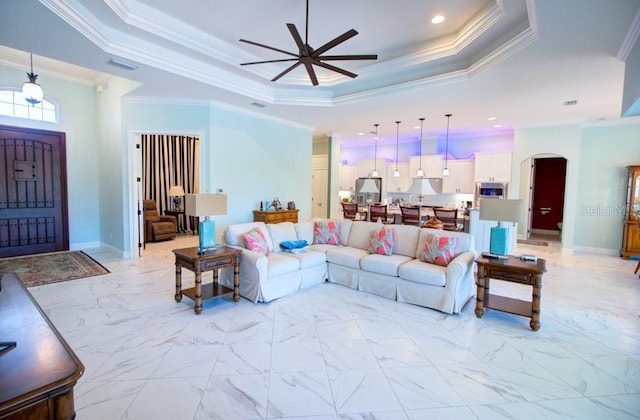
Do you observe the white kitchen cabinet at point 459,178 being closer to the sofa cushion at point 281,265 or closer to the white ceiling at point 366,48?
the white ceiling at point 366,48

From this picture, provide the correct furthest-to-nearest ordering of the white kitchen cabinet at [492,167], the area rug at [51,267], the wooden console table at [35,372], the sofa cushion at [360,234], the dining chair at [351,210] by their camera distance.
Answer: the white kitchen cabinet at [492,167], the dining chair at [351,210], the sofa cushion at [360,234], the area rug at [51,267], the wooden console table at [35,372]

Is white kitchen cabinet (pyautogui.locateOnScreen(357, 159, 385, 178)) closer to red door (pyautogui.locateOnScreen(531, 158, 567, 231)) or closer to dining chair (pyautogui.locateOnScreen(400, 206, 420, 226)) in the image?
dining chair (pyautogui.locateOnScreen(400, 206, 420, 226))

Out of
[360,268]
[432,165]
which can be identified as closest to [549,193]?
[432,165]

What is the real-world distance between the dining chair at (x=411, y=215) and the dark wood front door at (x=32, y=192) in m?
6.80

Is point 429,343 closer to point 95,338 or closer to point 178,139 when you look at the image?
point 95,338

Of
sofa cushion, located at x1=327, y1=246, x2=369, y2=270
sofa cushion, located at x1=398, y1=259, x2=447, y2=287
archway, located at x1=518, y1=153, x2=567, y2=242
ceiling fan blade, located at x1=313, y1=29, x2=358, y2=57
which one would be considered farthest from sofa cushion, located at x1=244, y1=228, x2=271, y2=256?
archway, located at x1=518, y1=153, x2=567, y2=242

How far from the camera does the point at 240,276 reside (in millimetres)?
3930

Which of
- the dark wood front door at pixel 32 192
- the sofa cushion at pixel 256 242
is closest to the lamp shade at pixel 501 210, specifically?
the sofa cushion at pixel 256 242

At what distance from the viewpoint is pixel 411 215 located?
6.09 meters

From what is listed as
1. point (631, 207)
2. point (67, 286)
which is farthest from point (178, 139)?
point (631, 207)

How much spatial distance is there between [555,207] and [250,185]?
30.6ft

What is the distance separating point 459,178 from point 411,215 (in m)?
3.20

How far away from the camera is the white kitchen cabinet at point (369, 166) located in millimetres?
9758

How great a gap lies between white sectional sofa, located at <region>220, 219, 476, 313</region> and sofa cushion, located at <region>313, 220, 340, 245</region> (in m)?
0.14
